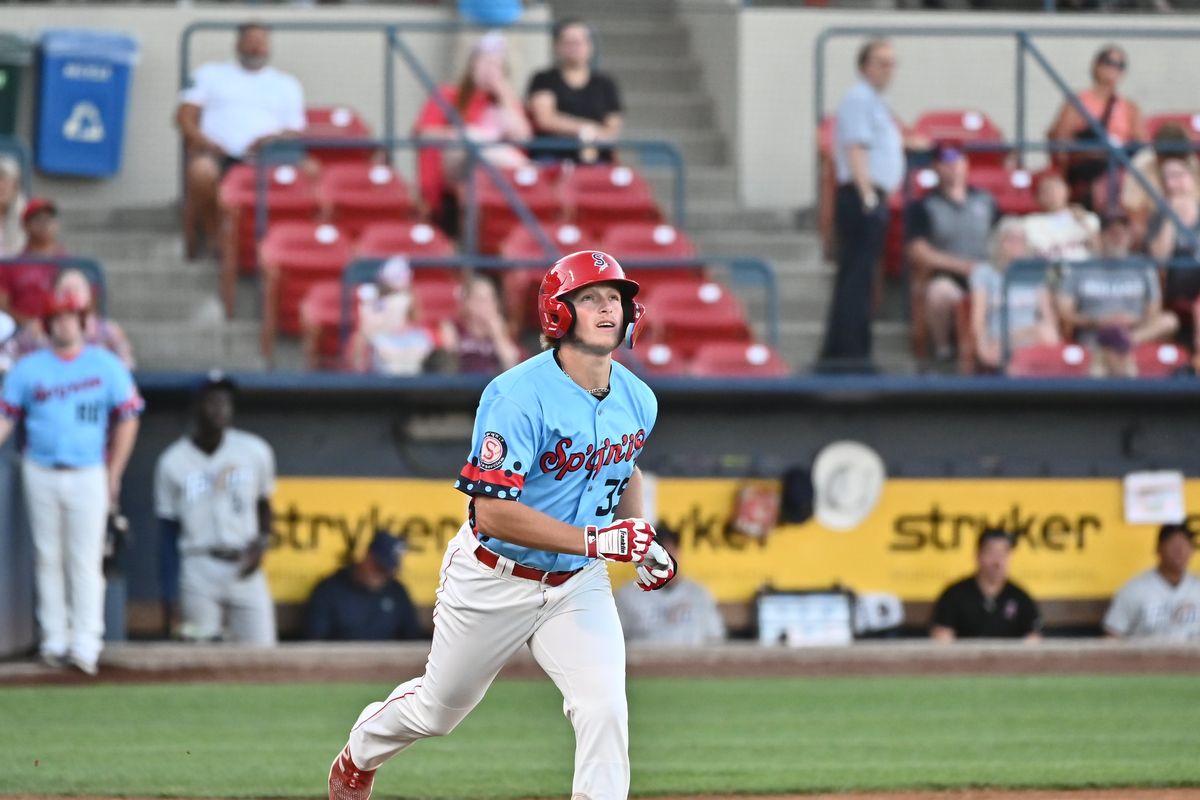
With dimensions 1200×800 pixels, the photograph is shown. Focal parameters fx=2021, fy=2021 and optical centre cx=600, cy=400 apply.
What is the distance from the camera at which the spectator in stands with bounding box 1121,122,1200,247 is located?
13797 mm

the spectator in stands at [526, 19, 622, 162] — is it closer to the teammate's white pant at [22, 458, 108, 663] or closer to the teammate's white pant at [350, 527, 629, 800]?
the teammate's white pant at [22, 458, 108, 663]

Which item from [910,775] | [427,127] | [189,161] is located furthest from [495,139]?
[910,775]

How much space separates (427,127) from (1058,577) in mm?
5143

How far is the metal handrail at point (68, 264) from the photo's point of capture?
458 inches

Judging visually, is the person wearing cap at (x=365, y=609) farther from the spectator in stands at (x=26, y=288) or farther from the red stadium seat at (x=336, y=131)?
the red stadium seat at (x=336, y=131)

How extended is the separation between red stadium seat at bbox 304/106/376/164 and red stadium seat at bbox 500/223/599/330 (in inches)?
69.2

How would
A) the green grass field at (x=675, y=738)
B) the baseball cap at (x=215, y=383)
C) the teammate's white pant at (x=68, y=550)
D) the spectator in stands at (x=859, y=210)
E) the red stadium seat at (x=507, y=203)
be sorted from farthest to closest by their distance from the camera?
the red stadium seat at (x=507, y=203) → the spectator in stands at (x=859, y=210) → the baseball cap at (x=215, y=383) → the teammate's white pant at (x=68, y=550) → the green grass field at (x=675, y=738)

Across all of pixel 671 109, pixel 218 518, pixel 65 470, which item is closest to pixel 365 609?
pixel 218 518

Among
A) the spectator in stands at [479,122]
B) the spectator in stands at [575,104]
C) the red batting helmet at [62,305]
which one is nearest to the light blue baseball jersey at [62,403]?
the red batting helmet at [62,305]

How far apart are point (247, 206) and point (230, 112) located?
2.87 ft

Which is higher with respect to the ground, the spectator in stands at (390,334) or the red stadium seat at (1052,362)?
the spectator in stands at (390,334)

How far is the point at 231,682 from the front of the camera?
10.6 metres

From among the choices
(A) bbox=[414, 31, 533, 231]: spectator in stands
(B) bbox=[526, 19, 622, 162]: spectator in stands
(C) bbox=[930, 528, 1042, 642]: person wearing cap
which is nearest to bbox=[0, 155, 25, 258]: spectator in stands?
(A) bbox=[414, 31, 533, 231]: spectator in stands

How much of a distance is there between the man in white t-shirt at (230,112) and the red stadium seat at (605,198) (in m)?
1.95
